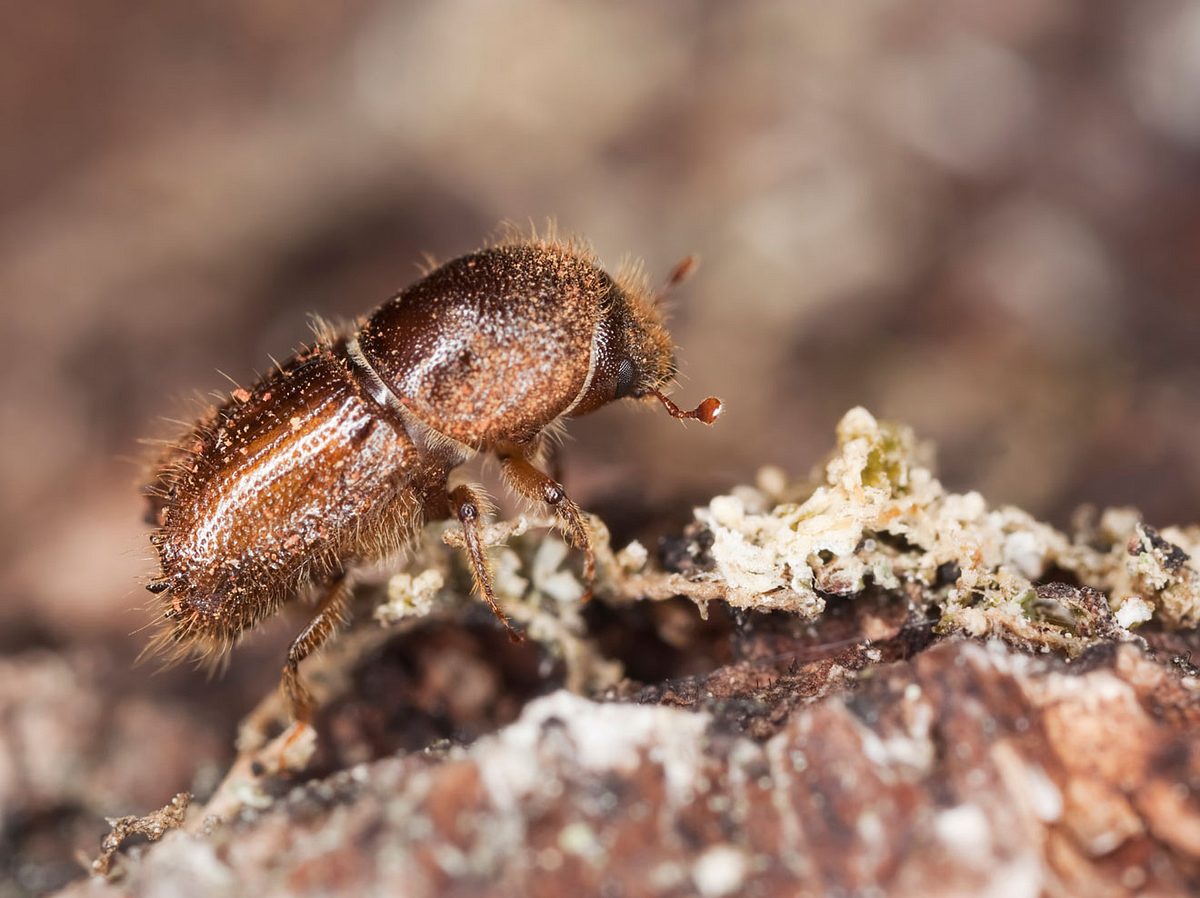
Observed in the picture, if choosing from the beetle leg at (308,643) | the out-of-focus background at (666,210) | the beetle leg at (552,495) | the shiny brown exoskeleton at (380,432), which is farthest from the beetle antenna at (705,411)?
the beetle leg at (308,643)

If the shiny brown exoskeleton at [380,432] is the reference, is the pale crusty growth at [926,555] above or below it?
below

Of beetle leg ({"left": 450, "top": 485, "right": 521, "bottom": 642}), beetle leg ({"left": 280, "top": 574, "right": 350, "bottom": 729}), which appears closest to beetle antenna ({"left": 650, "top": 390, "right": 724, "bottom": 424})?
beetle leg ({"left": 450, "top": 485, "right": 521, "bottom": 642})

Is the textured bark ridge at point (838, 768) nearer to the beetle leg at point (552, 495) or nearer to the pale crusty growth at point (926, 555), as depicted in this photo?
the pale crusty growth at point (926, 555)

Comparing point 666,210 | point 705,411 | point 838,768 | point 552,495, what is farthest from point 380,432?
point 666,210

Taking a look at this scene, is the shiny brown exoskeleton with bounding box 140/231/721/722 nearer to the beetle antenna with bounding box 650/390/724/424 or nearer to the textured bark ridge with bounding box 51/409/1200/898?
the beetle antenna with bounding box 650/390/724/424

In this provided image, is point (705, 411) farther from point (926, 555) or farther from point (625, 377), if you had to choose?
point (926, 555)
